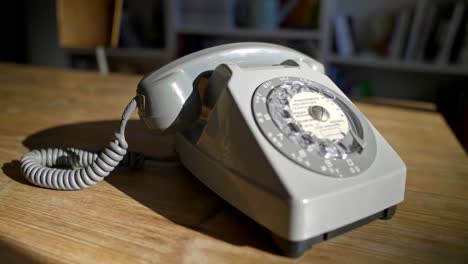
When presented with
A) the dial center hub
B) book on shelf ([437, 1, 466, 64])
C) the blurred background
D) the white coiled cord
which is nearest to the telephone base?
the dial center hub

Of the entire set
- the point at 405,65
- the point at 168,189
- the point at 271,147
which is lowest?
the point at 405,65

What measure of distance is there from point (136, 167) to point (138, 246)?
206 mm

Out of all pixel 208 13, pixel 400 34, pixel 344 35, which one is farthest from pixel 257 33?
pixel 400 34

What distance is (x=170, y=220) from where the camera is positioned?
18.3 inches

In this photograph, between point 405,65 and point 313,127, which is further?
point 405,65

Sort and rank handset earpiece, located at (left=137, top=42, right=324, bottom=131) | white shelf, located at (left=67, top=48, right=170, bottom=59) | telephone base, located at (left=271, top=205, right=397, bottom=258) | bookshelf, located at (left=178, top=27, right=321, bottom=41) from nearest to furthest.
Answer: telephone base, located at (left=271, top=205, right=397, bottom=258) → handset earpiece, located at (left=137, top=42, right=324, bottom=131) → bookshelf, located at (left=178, top=27, right=321, bottom=41) → white shelf, located at (left=67, top=48, right=170, bottom=59)

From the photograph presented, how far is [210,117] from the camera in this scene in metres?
0.51

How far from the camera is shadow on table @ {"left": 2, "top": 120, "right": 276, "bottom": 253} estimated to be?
1.46 ft

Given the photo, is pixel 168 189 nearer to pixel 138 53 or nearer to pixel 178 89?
pixel 178 89

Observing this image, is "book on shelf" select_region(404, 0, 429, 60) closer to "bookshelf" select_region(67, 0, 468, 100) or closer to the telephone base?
"bookshelf" select_region(67, 0, 468, 100)

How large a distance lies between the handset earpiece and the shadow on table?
77 mm

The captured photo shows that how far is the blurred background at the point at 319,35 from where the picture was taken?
2.05m

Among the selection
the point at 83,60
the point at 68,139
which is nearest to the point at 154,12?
the point at 83,60

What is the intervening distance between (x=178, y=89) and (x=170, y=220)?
0.16 meters
